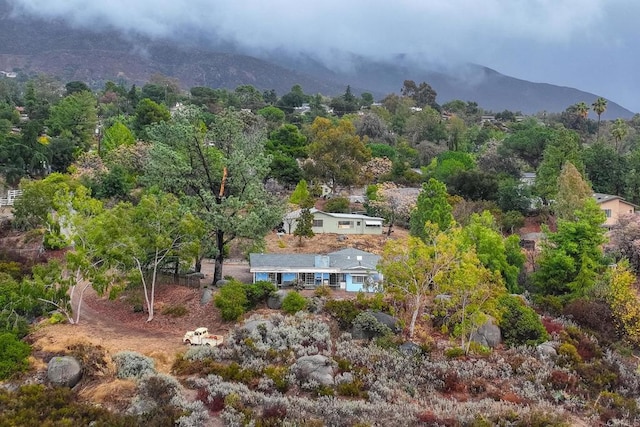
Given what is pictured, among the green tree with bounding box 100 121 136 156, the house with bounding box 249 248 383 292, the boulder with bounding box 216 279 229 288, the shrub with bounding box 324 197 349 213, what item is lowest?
the boulder with bounding box 216 279 229 288

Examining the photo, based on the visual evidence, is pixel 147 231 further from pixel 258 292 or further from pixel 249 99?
pixel 249 99

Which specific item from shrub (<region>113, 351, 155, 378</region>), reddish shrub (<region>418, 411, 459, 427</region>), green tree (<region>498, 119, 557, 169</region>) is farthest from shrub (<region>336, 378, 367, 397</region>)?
green tree (<region>498, 119, 557, 169</region>)

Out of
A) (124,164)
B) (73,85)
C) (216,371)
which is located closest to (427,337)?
(216,371)

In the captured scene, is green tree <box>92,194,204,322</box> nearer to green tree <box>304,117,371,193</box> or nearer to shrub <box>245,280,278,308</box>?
shrub <box>245,280,278,308</box>

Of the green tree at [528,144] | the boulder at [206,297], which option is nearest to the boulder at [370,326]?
the boulder at [206,297]

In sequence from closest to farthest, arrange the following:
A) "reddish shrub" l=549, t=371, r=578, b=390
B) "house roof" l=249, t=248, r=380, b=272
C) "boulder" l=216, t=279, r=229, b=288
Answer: "reddish shrub" l=549, t=371, r=578, b=390 < "boulder" l=216, t=279, r=229, b=288 < "house roof" l=249, t=248, r=380, b=272

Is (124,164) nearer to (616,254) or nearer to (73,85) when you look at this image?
(616,254)

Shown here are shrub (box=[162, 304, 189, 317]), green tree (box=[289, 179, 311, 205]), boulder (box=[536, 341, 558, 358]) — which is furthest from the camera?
green tree (box=[289, 179, 311, 205])

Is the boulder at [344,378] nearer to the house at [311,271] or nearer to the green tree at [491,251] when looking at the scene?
the house at [311,271]
